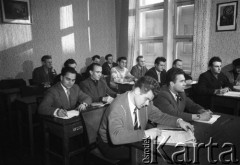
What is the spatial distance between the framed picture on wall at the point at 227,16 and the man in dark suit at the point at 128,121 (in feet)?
12.6

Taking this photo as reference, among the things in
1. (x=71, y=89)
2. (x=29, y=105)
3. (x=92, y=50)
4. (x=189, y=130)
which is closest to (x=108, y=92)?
(x=71, y=89)

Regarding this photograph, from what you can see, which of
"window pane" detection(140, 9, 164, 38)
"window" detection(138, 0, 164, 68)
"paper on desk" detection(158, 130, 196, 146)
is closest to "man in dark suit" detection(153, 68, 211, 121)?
"paper on desk" detection(158, 130, 196, 146)

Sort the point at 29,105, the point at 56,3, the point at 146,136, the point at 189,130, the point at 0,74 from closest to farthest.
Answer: the point at 146,136, the point at 189,130, the point at 29,105, the point at 0,74, the point at 56,3

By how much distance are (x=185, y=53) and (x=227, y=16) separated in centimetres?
143

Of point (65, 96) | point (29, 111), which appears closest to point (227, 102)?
point (65, 96)

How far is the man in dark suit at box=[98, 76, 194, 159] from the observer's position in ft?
5.21

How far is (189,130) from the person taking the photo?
5.75ft

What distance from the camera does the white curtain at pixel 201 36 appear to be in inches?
200

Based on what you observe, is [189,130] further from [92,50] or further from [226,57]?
[92,50]

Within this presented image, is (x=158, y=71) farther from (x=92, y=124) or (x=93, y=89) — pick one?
(x=92, y=124)

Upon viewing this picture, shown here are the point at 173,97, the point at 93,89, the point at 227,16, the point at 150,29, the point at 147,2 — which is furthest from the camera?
the point at 150,29

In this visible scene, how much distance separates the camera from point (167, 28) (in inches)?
236

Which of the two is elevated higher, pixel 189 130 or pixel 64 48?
pixel 64 48

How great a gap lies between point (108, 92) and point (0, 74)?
116 inches
